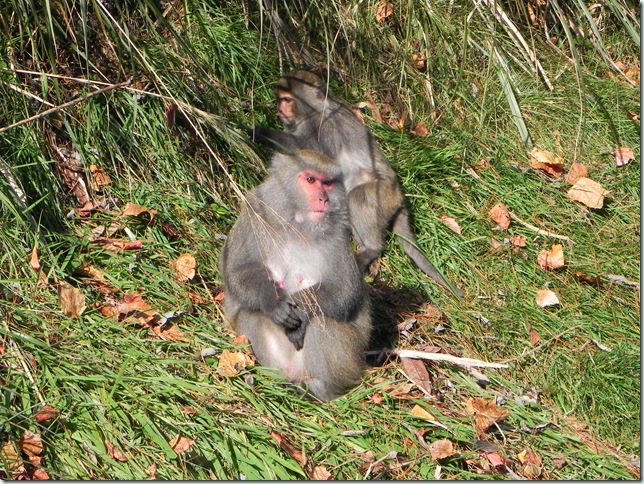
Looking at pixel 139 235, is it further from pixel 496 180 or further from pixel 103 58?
pixel 496 180

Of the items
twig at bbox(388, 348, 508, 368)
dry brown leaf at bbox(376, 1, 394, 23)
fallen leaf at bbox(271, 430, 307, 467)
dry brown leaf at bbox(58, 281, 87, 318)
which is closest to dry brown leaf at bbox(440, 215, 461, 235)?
twig at bbox(388, 348, 508, 368)

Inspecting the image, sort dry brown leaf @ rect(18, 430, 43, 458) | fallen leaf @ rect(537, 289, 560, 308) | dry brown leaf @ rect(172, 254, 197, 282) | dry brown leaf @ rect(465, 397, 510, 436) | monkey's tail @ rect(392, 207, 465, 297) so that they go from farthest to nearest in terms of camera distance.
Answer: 1. monkey's tail @ rect(392, 207, 465, 297)
2. fallen leaf @ rect(537, 289, 560, 308)
3. dry brown leaf @ rect(172, 254, 197, 282)
4. dry brown leaf @ rect(465, 397, 510, 436)
5. dry brown leaf @ rect(18, 430, 43, 458)

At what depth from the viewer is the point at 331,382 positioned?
509cm

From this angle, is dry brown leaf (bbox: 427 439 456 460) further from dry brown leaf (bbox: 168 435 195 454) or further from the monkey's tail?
the monkey's tail

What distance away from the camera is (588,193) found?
6938mm

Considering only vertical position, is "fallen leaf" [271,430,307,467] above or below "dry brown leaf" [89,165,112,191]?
below

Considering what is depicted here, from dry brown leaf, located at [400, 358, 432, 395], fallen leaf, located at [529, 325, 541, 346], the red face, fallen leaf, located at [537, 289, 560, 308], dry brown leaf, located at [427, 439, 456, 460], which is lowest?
fallen leaf, located at [529, 325, 541, 346]

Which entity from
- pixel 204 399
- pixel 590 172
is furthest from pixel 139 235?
pixel 590 172

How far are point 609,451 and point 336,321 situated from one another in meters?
1.66

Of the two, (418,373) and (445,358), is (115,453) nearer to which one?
(418,373)

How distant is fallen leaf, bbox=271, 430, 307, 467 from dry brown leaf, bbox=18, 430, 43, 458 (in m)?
1.11

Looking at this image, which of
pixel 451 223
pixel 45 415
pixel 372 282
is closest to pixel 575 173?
pixel 451 223

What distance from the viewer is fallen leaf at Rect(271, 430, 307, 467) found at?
173 inches

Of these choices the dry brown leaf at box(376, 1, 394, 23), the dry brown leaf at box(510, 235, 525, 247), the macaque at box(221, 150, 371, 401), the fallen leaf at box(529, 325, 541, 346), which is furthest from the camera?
the dry brown leaf at box(376, 1, 394, 23)
